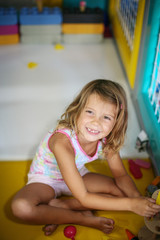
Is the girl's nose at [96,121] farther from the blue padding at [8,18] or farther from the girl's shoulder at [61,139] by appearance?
the blue padding at [8,18]

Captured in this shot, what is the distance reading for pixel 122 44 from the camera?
6.90 ft

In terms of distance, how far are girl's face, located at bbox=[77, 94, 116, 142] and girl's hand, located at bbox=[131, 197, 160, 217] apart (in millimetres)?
247

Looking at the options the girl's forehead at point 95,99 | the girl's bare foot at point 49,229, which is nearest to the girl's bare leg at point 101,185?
the girl's bare foot at point 49,229

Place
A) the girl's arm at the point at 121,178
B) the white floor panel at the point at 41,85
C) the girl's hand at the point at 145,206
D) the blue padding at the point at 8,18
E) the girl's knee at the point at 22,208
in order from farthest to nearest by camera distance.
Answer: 1. the blue padding at the point at 8,18
2. the white floor panel at the point at 41,85
3. the girl's arm at the point at 121,178
4. the girl's knee at the point at 22,208
5. the girl's hand at the point at 145,206

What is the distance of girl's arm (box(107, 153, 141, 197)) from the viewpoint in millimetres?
1059

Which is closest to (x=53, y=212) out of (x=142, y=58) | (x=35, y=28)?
(x=142, y=58)

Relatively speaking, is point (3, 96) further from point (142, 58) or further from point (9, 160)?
point (142, 58)

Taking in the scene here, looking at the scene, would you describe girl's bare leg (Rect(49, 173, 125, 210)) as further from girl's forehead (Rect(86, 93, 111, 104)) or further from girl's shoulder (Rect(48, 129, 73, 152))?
girl's forehead (Rect(86, 93, 111, 104))

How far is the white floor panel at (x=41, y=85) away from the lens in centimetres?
143

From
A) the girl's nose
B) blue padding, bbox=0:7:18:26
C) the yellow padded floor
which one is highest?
blue padding, bbox=0:7:18:26

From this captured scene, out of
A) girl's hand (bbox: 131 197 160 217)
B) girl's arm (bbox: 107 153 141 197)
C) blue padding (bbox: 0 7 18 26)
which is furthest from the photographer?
blue padding (bbox: 0 7 18 26)

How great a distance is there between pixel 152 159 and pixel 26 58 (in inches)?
54.7

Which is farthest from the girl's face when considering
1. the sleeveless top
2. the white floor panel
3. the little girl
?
the white floor panel

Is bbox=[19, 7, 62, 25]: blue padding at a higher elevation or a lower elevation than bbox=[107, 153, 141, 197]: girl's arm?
higher
